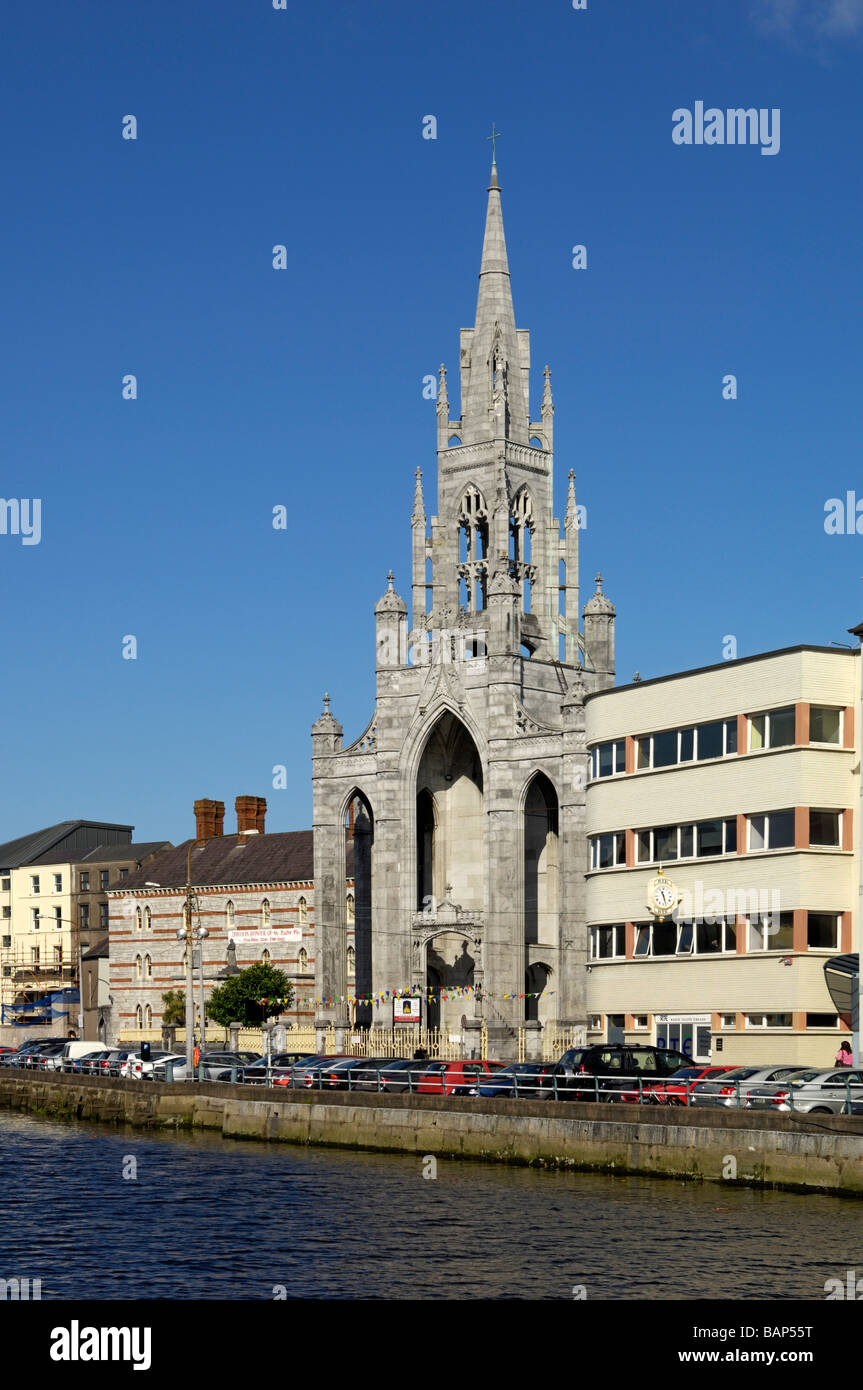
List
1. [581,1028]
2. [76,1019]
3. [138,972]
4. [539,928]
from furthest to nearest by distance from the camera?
1. [76,1019]
2. [138,972]
3. [539,928]
4. [581,1028]

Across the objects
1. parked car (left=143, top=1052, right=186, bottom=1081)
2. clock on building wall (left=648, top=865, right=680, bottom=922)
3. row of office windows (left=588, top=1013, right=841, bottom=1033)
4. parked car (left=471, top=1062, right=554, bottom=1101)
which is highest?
clock on building wall (left=648, top=865, right=680, bottom=922)

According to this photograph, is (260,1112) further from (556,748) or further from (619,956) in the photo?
(556,748)

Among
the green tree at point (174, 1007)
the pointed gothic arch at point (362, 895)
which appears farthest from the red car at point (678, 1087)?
the green tree at point (174, 1007)

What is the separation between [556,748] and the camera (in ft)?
288

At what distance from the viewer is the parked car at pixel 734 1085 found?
44438mm

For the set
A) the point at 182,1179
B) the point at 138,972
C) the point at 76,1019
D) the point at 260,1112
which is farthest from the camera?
the point at 76,1019

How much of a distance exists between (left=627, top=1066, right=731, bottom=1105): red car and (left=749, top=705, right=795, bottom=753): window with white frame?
13.0 metres

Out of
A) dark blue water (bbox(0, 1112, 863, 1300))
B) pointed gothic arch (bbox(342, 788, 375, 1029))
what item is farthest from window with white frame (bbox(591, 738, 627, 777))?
pointed gothic arch (bbox(342, 788, 375, 1029))

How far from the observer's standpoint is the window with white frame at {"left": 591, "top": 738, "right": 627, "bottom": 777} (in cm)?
6969

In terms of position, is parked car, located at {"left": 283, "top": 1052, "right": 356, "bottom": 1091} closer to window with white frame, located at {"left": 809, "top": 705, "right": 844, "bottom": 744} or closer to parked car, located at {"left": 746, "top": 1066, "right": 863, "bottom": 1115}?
window with white frame, located at {"left": 809, "top": 705, "right": 844, "bottom": 744}

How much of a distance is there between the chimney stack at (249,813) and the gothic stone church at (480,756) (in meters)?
23.3
